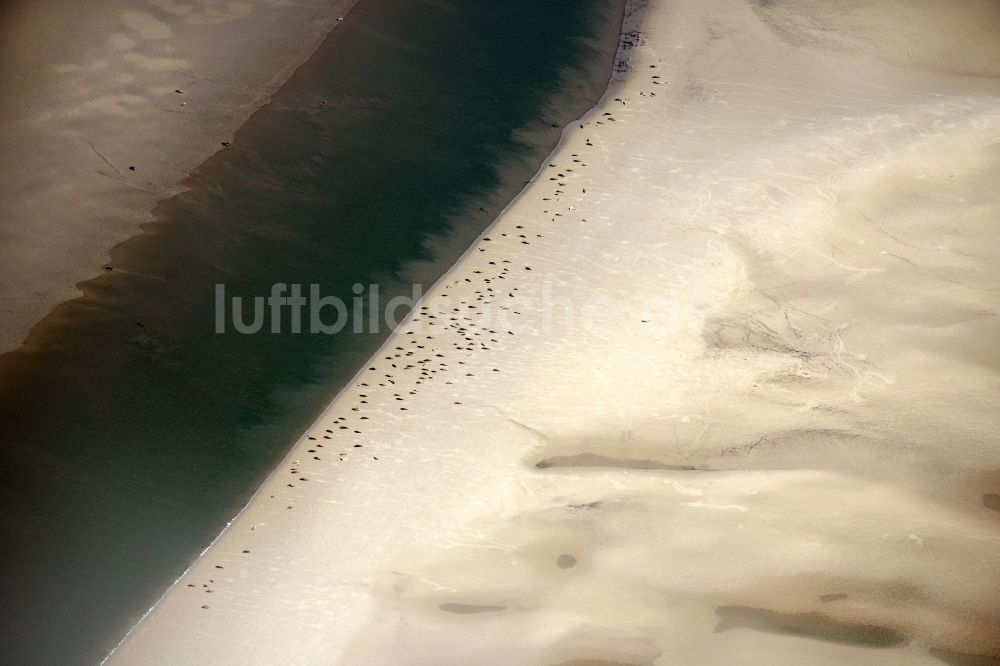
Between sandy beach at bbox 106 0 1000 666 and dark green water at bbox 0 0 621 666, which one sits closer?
sandy beach at bbox 106 0 1000 666

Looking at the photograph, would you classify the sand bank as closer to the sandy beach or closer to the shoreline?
the shoreline

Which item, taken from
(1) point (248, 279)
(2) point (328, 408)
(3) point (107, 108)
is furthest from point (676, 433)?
(3) point (107, 108)

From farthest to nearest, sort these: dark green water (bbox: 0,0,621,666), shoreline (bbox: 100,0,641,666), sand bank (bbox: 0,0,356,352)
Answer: sand bank (bbox: 0,0,356,352) → dark green water (bbox: 0,0,621,666) → shoreline (bbox: 100,0,641,666)

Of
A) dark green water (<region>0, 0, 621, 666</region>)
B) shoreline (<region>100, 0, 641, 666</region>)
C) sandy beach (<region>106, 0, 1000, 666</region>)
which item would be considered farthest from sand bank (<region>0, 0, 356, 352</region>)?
sandy beach (<region>106, 0, 1000, 666</region>)

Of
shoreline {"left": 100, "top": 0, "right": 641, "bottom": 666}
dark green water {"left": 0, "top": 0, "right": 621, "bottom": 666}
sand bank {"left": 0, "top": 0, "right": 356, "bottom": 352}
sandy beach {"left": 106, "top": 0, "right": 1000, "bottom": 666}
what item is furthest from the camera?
sand bank {"left": 0, "top": 0, "right": 356, "bottom": 352}

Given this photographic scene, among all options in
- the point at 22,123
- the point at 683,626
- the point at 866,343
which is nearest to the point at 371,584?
the point at 683,626

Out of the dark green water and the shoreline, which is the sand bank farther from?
the shoreline

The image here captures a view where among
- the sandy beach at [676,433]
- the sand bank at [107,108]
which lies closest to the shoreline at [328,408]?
the sandy beach at [676,433]

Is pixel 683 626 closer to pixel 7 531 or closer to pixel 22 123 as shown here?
pixel 7 531
